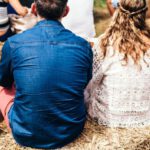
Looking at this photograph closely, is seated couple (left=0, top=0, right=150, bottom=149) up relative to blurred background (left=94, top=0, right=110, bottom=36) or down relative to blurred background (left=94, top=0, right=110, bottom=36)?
up

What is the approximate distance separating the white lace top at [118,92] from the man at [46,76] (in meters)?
0.24

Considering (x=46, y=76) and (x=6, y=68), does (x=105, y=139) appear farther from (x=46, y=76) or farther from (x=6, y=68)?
(x=6, y=68)

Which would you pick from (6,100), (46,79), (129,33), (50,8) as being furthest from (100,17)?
(46,79)

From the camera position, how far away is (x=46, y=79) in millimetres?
3686

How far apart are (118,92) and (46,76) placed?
0.75 m

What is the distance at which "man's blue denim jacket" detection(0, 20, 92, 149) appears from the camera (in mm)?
3688

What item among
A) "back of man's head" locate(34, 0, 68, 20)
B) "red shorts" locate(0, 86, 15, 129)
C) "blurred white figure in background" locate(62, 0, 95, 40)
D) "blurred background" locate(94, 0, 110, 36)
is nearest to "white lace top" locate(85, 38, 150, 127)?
"back of man's head" locate(34, 0, 68, 20)

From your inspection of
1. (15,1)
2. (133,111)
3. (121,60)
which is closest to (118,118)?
(133,111)

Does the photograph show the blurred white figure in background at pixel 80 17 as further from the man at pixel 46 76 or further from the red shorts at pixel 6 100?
the man at pixel 46 76

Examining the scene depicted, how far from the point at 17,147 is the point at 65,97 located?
1.89ft

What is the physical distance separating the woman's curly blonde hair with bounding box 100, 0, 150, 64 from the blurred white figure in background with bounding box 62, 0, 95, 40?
70.7 inches

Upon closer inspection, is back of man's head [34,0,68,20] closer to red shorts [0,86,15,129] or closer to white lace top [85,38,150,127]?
white lace top [85,38,150,127]

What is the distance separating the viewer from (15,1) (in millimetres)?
5801

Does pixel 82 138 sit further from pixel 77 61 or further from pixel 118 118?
pixel 77 61
